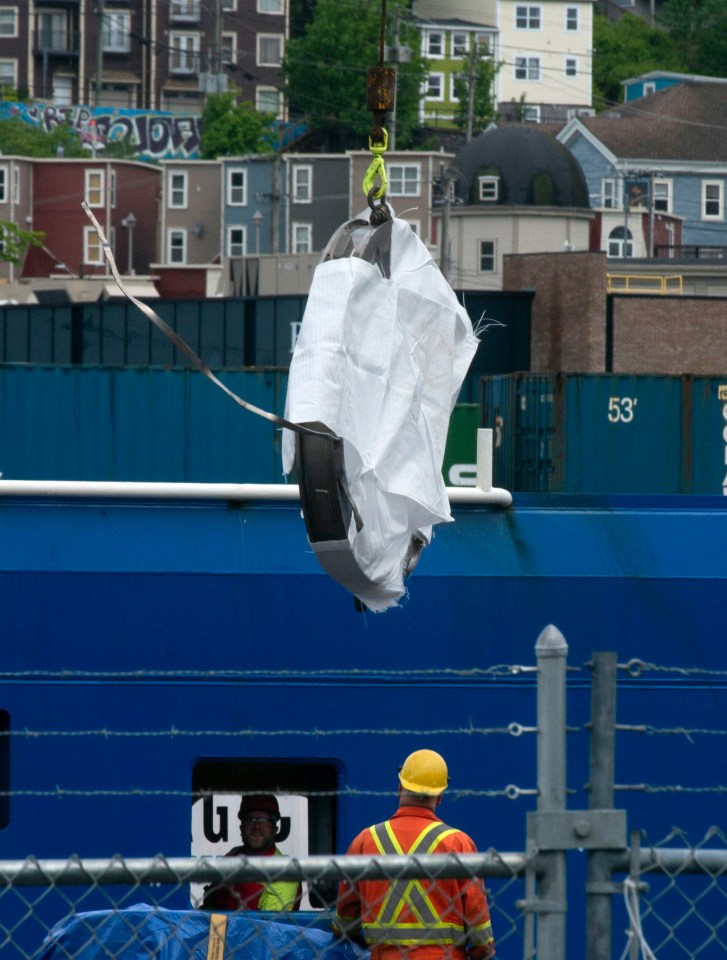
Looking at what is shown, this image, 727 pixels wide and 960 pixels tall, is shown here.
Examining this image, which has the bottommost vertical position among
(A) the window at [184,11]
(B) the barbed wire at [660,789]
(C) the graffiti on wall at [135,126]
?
(B) the barbed wire at [660,789]

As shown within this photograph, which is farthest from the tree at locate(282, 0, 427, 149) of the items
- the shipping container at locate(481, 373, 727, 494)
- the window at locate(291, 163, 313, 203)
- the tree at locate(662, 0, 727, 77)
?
the shipping container at locate(481, 373, 727, 494)

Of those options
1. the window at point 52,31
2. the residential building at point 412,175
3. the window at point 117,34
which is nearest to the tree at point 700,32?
the window at point 117,34

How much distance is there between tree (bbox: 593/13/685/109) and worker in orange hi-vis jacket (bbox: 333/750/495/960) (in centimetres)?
10335

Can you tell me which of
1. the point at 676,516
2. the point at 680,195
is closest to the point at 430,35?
the point at 680,195

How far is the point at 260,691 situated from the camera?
6.24 meters

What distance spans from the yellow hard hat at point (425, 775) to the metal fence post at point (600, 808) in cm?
146

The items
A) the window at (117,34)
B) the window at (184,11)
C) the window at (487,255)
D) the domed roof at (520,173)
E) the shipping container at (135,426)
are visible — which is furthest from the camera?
the window at (184,11)

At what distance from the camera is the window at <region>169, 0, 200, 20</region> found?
98.3 m

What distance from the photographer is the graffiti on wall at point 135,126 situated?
292 feet

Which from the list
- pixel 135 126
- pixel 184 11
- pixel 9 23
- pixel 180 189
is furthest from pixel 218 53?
pixel 180 189

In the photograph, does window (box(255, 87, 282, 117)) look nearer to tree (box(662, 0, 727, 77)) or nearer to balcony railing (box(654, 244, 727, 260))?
tree (box(662, 0, 727, 77))

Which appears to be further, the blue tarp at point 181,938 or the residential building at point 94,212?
the residential building at point 94,212

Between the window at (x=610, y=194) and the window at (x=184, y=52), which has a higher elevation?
the window at (x=184, y=52)

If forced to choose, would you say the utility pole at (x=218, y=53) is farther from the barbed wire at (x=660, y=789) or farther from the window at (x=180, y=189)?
the barbed wire at (x=660, y=789)
